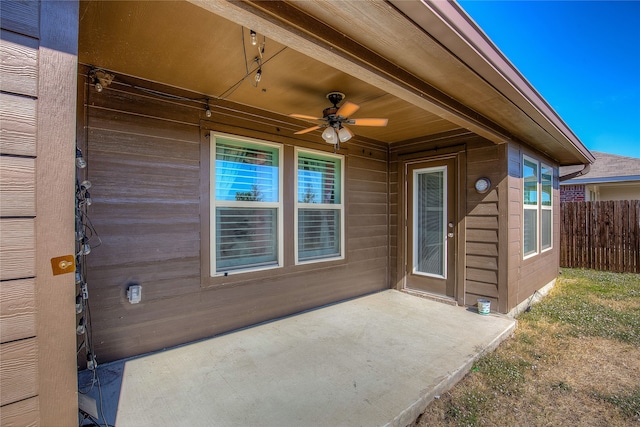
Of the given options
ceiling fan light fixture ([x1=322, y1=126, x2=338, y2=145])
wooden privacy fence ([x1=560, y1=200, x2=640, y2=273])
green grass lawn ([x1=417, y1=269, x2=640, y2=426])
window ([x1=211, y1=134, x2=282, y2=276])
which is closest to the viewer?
green grass lawn ([x1=417, y1=269, x2=640, y2=426])

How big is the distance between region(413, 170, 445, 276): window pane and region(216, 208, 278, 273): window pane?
7.42 ft

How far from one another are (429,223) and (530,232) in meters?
1.57

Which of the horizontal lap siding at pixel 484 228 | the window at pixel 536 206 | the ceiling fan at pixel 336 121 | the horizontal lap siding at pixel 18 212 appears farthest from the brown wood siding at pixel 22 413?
the window at pixel 536 206

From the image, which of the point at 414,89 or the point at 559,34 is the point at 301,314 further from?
the point at 559,34

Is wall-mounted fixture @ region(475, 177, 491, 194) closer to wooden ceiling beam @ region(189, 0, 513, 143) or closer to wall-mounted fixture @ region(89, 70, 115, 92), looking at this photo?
wooden ceiling beam @ region(189, 0, 513, 143)

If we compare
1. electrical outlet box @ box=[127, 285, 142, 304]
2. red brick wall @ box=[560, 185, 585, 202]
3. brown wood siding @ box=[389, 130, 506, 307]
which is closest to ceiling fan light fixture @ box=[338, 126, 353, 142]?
brown wood siding @ box=[389, 130, 506, 307]

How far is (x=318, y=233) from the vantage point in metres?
3.99

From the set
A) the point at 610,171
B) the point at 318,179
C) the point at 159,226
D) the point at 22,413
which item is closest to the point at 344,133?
the point at 318,179

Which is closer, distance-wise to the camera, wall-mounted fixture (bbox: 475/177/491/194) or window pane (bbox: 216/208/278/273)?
window pane (bbox: 216/208/278/273)

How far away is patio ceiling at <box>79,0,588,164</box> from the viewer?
61.5 inches

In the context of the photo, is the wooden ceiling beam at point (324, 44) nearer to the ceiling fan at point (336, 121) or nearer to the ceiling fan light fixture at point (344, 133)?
the ceiling fan at point (336, 121)

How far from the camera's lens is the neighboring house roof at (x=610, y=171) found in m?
8.22

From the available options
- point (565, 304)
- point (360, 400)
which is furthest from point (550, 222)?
point (360, 400)

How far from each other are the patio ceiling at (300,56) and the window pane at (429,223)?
1165 mm
